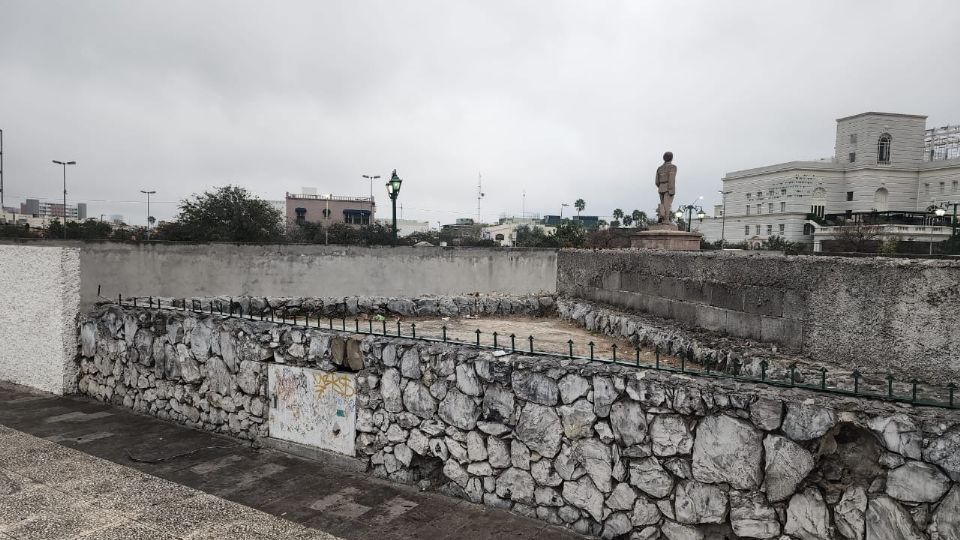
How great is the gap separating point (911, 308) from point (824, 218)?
85.7 metres

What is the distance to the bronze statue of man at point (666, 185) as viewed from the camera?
1304 cm

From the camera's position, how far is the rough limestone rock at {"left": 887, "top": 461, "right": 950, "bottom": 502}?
11.3 ft

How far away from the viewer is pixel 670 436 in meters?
4.54

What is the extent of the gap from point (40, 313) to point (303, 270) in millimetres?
5266

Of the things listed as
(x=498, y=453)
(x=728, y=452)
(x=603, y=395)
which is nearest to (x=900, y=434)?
(x=728, y=452)

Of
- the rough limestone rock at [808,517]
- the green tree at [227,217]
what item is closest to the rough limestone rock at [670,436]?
the rough limestone rock at [808,517]

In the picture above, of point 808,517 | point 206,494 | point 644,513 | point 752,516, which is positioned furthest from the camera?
point 206,494

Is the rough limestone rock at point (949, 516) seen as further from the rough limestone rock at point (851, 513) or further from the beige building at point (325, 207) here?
the beige building at point (325, 207)

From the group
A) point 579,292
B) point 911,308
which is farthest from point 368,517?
point 579,292

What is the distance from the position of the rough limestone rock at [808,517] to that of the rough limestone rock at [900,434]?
584 mm

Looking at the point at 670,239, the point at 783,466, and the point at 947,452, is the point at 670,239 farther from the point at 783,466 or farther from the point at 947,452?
the point at 947,452

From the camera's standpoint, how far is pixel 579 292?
12.4 m

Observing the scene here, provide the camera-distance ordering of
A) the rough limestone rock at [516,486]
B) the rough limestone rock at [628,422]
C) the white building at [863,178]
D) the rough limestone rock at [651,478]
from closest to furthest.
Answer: the rough limestone rock at [651,478]
the rough limestone rock at [628,422]
the rough limestone rock at [516,486]
the white building at [863,178]

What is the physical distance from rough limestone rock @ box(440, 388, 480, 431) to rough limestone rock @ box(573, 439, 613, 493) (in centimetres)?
111
